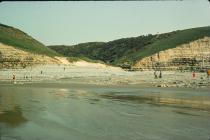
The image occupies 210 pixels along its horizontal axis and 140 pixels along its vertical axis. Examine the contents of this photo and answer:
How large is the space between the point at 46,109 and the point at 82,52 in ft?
489

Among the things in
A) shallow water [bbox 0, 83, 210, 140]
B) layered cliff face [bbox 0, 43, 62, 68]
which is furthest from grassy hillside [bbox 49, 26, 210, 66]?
shallow water [bbox 0, 83, 210, 140]

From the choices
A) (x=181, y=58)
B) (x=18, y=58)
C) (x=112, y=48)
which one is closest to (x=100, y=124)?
(x=18, y=58)

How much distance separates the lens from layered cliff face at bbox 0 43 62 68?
62375mm

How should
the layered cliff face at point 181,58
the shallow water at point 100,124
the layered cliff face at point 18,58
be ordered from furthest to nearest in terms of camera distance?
the layered cliff face at point 181,58 < the layered cliff face at point 18,58 < the shallow water at point 100,124

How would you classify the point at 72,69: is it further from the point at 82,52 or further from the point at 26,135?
the point at 82,52

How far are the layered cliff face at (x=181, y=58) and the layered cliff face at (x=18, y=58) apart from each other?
25813 mm

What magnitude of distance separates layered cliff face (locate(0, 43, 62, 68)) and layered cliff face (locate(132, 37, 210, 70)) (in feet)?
84.7

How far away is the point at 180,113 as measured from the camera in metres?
13.3

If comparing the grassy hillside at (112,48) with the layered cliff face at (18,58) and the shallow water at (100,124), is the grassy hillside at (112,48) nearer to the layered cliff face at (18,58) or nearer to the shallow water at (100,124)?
the layered cliff face at (18,58)

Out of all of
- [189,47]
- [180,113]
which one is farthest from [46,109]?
[189,47]

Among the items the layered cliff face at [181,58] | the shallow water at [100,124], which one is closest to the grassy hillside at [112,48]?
the layered cliff face at [181,58]

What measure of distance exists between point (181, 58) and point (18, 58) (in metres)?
37.8

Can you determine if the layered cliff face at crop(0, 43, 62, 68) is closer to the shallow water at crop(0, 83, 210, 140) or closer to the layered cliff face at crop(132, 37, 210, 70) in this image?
the layered cliff face at crop(132, 37, 210, 70)

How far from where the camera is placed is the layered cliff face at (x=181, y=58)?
80875mm
